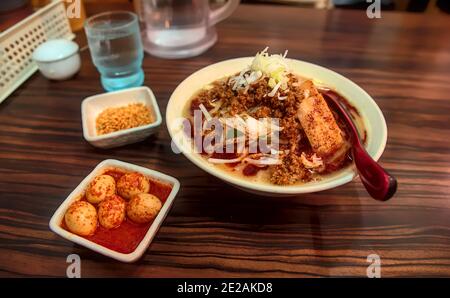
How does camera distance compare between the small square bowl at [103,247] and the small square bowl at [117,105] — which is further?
the small square bowl at [117,105]

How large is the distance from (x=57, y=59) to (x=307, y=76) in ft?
3.50

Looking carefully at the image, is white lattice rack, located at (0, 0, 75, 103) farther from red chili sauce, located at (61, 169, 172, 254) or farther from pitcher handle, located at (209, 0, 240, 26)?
red chili sauce, located at (61, 169, 172, 254)

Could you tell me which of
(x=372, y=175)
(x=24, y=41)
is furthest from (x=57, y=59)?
(x=372, y=175)

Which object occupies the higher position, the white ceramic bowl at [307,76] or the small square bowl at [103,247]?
the white ceramic bowl at [307,76]

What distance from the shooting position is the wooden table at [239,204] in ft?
2.64

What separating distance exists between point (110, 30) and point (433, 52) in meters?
1.59

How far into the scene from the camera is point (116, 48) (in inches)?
55.7

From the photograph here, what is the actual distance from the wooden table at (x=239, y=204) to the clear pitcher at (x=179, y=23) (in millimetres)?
176

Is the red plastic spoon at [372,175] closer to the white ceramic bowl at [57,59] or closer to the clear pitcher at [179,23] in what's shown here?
the clear pitcher at [179,23]

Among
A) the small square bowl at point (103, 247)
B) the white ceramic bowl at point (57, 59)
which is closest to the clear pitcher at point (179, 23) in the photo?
the white ceramic bowl at point (57, 59)

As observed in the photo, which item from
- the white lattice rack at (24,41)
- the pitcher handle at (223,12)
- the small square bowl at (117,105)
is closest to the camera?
the small square bowl at (117,105)

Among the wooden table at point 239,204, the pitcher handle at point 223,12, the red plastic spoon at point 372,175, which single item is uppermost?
the pitcher handle at point 223,12
